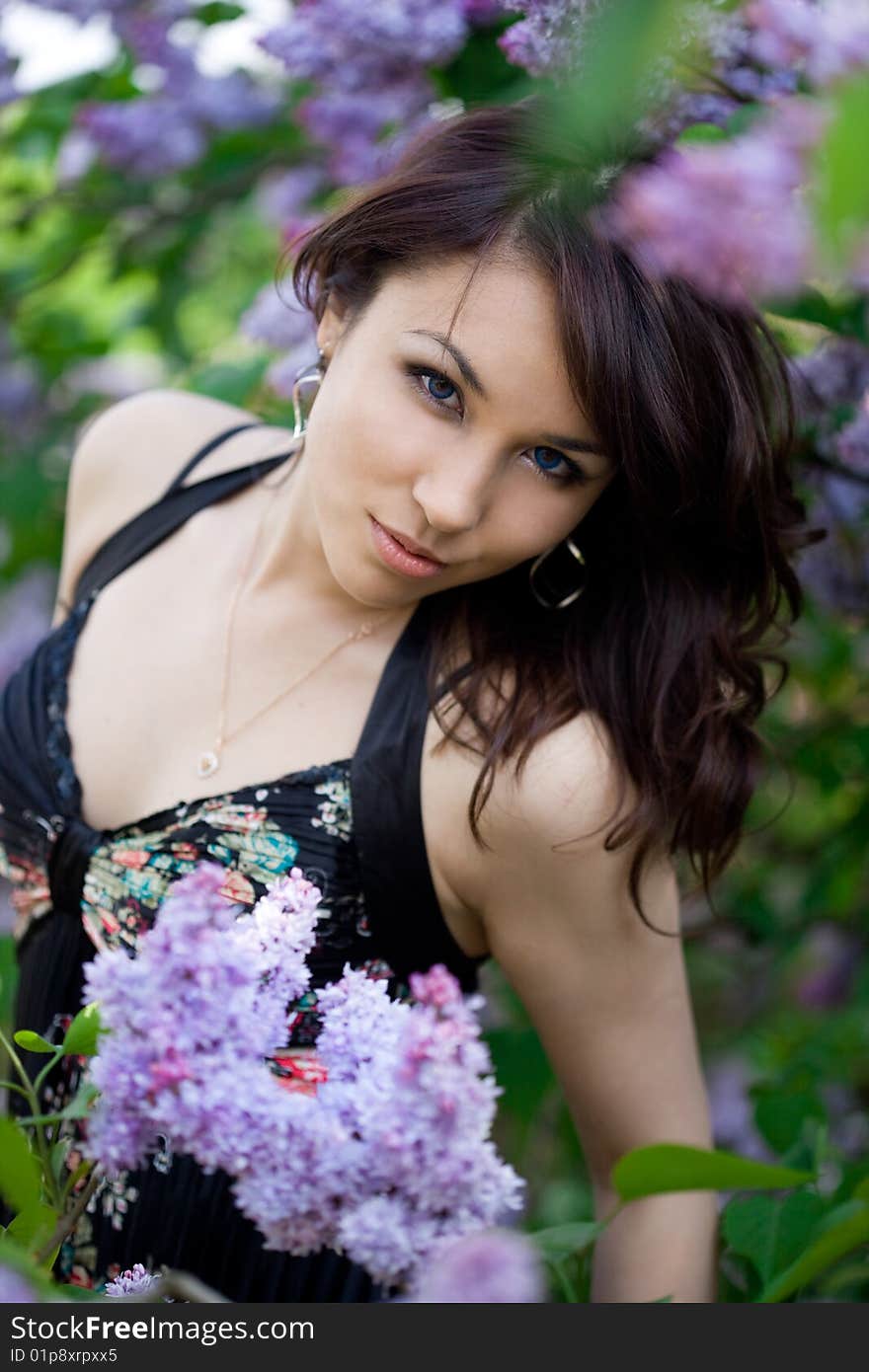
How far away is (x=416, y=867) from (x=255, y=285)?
2.64m

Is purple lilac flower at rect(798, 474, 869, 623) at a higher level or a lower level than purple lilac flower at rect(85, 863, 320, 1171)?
lower

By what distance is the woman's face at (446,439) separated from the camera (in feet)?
3.96

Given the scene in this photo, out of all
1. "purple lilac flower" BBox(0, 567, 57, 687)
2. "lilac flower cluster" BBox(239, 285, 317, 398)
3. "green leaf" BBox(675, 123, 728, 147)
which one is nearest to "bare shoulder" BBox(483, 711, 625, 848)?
"green leaf" BBox(675, 123, 728, 147)

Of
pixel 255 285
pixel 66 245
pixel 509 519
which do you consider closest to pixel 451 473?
pixel 509 519

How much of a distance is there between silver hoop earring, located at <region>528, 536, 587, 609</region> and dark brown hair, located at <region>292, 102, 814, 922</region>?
14 millimetres

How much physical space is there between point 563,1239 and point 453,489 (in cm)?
65

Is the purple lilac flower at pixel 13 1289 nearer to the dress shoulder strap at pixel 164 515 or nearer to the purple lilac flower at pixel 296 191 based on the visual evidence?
the dress shoulder strap at pixel 164 515

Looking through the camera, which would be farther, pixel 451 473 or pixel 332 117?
pixel 332 117

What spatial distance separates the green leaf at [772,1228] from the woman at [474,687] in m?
0.33

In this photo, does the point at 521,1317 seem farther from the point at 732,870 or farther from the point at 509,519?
the point at 732,870

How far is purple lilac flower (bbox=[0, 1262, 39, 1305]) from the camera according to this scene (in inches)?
22.2

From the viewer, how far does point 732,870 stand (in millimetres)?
2570

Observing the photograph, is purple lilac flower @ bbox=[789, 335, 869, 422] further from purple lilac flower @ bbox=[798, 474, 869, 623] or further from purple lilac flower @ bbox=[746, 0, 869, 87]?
purple lilac flower @ bbox=[746, 0, 869, 87]

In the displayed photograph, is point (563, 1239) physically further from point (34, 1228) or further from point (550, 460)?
point (550, 460)
